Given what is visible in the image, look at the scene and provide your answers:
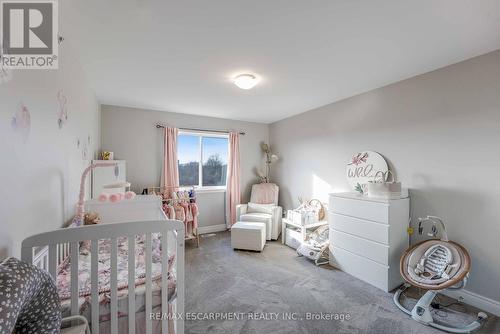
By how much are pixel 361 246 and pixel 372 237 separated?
18 cm

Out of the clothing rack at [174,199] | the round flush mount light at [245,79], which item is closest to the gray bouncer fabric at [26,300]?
the round flush mount light at [245,79]

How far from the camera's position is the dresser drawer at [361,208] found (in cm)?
224

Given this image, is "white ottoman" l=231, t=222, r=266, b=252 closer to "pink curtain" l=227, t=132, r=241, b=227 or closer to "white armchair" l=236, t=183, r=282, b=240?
"white armchair" l=236, t=183, r=282, b=240

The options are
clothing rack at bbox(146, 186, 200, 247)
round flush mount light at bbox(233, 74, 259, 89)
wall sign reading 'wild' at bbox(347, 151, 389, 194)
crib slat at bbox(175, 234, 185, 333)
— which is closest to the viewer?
crib slat at bbox(175, 234, 185, 333)

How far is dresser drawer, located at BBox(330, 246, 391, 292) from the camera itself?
2.25m

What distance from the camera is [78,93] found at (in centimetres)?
211

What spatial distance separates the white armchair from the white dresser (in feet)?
4.20

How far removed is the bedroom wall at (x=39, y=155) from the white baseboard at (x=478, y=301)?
11.1 ft

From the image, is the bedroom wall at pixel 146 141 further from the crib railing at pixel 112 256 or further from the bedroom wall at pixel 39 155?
the crib railing at pixel 112 256

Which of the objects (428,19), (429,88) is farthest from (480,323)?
(428,19)

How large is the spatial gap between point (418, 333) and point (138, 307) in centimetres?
204

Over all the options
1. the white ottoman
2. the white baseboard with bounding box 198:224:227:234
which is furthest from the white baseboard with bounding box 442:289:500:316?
the white baseboard with bounding box 198:224:227:234

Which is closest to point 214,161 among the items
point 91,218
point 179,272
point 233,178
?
point 233,178

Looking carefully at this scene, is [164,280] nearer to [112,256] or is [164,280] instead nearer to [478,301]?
[112,256]
